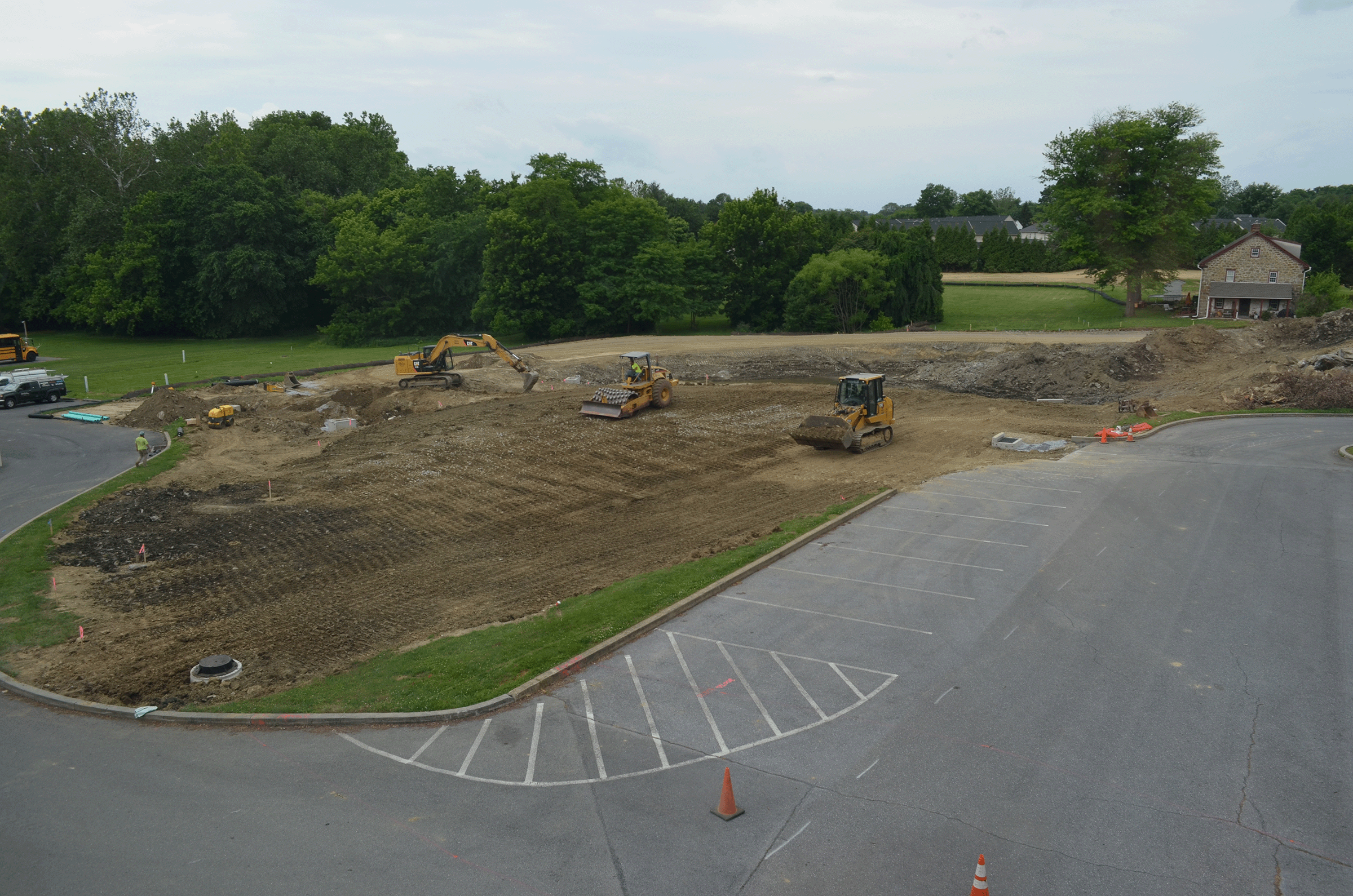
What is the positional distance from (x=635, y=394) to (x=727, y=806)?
27.1 m

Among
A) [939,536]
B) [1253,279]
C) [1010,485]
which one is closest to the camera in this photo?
[939,536]

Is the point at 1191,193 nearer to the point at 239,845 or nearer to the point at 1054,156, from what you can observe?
the point at 1054,156

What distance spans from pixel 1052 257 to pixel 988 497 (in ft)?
250

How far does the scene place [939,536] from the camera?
20.3 meters

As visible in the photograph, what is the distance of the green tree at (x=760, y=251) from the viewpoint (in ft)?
227

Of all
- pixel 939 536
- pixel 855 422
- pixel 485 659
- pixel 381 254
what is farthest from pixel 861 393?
pixel 381 254

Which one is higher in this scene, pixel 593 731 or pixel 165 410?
pixel 165 410

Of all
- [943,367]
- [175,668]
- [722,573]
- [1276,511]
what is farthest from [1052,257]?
[175,668]

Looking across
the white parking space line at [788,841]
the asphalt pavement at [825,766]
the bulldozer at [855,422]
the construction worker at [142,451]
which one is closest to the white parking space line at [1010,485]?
the bulldozer at [855,422]

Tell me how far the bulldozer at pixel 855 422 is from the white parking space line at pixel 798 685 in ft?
49.0

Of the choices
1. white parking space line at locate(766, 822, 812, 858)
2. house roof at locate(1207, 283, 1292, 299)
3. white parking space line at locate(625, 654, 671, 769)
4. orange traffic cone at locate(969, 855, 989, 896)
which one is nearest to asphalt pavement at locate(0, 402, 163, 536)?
white parking space line at locate(625, 654, 671, 769)

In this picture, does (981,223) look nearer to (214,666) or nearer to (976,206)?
(976,206)

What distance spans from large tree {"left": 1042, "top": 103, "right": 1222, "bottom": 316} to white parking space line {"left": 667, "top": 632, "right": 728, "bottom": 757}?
59897mm

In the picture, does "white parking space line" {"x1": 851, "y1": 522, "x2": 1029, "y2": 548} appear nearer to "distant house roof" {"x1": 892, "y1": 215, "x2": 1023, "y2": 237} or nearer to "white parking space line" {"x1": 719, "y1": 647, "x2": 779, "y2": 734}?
"white parking space line" {"x1": 719, "y1": 647, "x2": 779, "y2": 734}
